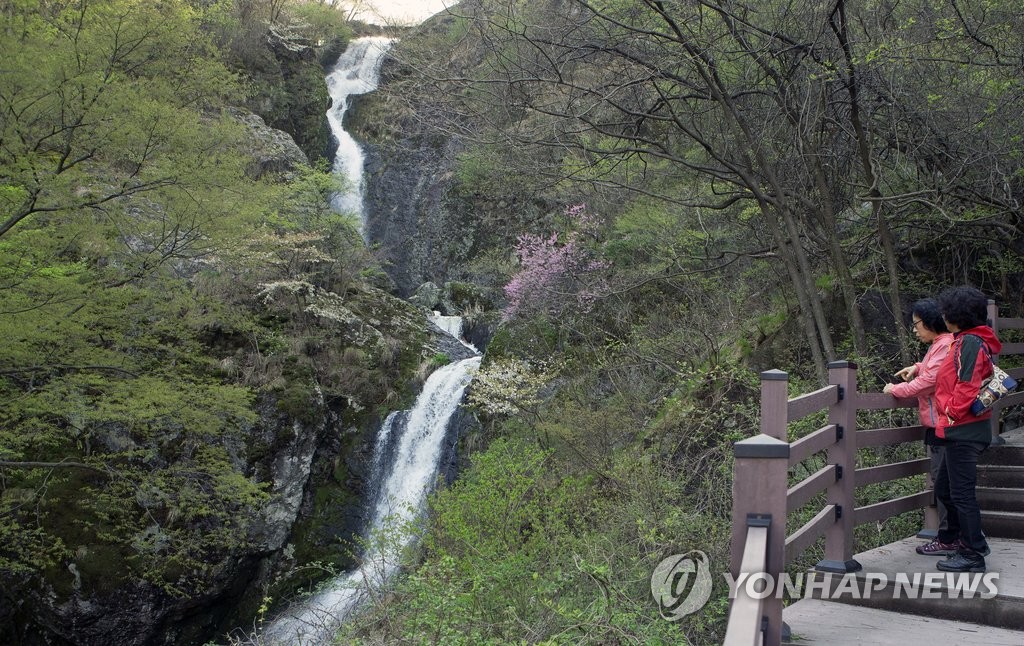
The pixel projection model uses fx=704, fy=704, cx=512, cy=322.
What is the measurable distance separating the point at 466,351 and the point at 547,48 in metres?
11.8

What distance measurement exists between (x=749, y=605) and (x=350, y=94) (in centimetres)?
2956

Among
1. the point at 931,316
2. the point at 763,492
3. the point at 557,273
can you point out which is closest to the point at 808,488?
the point at 763,492

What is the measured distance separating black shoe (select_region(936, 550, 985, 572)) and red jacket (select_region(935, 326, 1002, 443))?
2.15 ft

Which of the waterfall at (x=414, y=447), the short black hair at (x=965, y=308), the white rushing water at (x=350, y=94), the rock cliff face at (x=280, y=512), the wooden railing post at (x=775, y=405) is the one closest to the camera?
the wooden railing post at (x=775, y=405)

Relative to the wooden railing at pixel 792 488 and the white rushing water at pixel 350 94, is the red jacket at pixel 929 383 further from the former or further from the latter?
the white rushing water at pixel 350 94

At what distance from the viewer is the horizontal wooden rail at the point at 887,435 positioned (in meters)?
4.52

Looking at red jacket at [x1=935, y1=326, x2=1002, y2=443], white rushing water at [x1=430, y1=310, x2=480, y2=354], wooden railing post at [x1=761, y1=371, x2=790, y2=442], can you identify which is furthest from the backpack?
white rushing water at [x1=430, y1=310, x2=480, y2=354]

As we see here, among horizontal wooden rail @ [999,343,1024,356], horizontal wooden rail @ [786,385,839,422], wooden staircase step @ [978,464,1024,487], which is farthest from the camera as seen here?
horizontal wooden rail @ [999,343,1024,356]

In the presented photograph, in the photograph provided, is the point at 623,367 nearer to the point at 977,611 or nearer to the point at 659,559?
the point at 659,559

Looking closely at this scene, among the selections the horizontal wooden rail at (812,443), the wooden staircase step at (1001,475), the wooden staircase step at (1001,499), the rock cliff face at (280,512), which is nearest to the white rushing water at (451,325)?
the rock cliff face at (280,512)

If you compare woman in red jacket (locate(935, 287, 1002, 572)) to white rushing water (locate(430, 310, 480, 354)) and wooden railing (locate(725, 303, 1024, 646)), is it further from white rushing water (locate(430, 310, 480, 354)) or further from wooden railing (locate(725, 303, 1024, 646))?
white rushing water (locate(430, 310, 480, 354))

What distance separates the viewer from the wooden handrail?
1.97 m

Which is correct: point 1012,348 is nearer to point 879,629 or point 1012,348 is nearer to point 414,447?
point 879,629

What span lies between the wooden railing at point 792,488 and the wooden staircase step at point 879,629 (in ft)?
0.98
